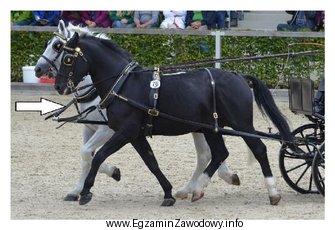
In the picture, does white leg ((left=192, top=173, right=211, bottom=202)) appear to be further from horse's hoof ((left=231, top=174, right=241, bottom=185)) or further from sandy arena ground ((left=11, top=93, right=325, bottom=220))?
horse's hoof ((left=231, top=174, right=241, bottom=185))

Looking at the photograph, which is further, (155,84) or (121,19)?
(121,19)

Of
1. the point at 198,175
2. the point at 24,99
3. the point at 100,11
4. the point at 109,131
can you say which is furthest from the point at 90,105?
the point at 100,11

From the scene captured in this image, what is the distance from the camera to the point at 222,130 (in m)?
8.85

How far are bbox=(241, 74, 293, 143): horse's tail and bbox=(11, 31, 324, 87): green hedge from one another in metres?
6.27

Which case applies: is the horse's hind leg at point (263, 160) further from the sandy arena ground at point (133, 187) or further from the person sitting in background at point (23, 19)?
the person sitting in background at point (23, 19)

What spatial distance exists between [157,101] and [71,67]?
83 cm

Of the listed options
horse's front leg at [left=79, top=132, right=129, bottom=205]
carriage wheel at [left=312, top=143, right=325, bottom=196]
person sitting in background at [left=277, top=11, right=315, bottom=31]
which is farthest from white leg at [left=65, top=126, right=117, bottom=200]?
person sitting in background at [left=277, top=11, right=315, bottom=31]

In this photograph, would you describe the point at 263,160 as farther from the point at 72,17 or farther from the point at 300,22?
the point at 72,17

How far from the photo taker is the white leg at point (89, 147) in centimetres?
922

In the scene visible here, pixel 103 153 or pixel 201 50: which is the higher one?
pixel 201 50

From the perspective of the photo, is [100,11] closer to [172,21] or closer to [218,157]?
[172,21]

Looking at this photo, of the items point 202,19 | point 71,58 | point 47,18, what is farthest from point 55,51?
point 47,18

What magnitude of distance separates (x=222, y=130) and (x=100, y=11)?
7932 mm

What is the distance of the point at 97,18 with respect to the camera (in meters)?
16.5
